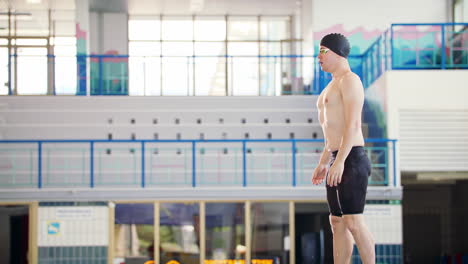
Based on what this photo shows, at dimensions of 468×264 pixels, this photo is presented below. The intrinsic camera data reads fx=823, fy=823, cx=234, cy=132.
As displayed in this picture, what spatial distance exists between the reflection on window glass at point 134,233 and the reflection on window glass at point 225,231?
0.98 meters

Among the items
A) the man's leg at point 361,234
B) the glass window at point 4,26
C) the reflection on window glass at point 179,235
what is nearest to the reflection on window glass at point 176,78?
the glass window at point 4,26

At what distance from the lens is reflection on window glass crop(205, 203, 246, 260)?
1385 cm

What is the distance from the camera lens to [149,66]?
67.5ft

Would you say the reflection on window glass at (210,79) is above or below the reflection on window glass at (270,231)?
above

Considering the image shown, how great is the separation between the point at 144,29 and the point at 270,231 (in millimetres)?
10393

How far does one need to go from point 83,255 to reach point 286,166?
405cm

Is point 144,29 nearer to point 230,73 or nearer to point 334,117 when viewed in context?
point 230,73

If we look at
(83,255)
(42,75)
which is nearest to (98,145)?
(83,255)

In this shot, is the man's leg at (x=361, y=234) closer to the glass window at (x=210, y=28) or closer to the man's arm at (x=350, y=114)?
the man's arm at (x=350, y=114)

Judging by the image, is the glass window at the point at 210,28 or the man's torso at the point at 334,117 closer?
the man's torso at the point at 334,117

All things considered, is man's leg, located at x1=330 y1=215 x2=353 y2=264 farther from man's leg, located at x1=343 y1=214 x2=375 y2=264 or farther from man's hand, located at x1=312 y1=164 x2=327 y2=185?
man's hand, located at x1=312 y1=164 x2=327 y2=185

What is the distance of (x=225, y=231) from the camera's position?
13984 millimetres

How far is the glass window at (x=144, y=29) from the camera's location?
22641 mm

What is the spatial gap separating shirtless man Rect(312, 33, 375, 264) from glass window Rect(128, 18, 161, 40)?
57.4 feet
